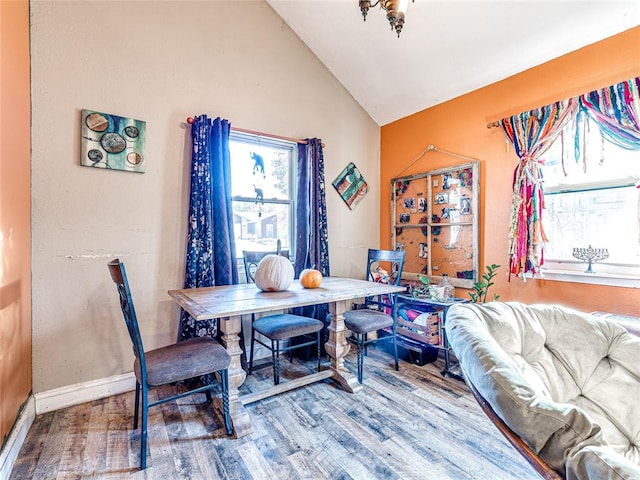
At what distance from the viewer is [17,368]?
5.74ft

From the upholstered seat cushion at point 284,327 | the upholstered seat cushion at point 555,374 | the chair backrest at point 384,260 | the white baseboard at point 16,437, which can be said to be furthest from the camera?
the chair backrest at point 384,260

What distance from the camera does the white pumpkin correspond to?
7.14 feet

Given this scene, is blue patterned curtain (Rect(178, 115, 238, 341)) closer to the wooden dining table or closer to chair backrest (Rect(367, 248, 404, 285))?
the wooden dining table

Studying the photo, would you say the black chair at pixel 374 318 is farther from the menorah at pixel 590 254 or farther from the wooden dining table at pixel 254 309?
the menorah at pixel 590 254

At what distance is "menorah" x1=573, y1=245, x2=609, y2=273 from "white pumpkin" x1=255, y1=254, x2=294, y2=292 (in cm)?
215

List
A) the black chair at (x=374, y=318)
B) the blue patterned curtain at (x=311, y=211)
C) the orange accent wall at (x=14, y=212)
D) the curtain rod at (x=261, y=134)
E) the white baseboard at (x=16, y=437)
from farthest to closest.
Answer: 1. the blue patterned curtain at (x=311, y=211)
2. the curtain rod at (x=261, y=134)
3. the black chair at (x=374, y=318)
4. the orange accent wall at (x=14, y=212)
5. the white baseboard at (x=16, y=437)

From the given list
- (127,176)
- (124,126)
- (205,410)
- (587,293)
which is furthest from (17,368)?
(587,293)

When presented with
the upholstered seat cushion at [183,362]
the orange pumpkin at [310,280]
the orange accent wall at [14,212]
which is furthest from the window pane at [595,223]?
the orange accent wall at [14,212]

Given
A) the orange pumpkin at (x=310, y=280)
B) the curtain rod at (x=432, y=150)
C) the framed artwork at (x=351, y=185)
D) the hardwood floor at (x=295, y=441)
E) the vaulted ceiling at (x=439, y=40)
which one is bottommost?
the hardwood floor at (x=295, y=441)

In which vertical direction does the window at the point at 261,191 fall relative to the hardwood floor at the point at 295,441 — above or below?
above

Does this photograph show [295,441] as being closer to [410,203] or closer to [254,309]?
[254,309]

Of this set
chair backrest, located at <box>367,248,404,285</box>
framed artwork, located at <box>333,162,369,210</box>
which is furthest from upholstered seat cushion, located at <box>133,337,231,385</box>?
framed artwork, located at <box>333,162,369,210</box>

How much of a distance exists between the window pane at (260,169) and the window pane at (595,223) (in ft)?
7.78

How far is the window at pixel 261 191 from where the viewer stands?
9.58 feet
